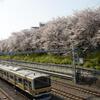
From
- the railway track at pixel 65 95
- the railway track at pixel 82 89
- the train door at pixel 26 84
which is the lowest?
the railway track at pixel 65 95

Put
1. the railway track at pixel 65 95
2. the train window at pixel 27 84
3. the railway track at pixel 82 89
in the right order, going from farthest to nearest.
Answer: the railway track at pixel 82 89
the railway track at pixel 65 95
the train window at pixel 27 84

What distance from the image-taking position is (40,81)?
1853 centimetres

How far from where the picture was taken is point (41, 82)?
1853 centimetres

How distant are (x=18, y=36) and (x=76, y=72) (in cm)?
4137

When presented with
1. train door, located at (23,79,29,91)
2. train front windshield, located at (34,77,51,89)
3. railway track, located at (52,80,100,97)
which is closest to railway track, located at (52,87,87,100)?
railway track, located at (52,80,100,97)

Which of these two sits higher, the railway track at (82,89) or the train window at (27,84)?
the train window at (27,84)

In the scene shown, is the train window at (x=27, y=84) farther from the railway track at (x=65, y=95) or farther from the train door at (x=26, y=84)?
the railway track at (x=65, y=95)

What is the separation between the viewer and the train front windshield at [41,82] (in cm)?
1822

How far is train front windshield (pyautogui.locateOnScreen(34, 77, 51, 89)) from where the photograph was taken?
Answer: 18219 mm

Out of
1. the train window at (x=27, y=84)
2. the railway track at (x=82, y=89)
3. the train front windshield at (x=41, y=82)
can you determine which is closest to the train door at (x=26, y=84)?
the train window at (x=27, y=84)

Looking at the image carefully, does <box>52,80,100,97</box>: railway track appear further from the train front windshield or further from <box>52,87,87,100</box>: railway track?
the train front windshield

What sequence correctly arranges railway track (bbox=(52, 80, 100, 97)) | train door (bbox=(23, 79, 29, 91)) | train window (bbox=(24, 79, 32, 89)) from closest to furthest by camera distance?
train window (bbox=(24, 79, 32, 89)) < train door (bbox=(23, 79, 29, 91)) < railway track (bbox=(52, 80, 100, 97))

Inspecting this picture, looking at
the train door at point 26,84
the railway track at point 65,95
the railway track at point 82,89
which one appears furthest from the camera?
the railway track at point 82,89

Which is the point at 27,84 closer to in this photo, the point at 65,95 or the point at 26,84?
the point at 26,84
